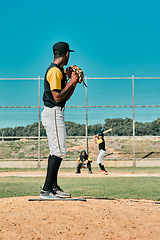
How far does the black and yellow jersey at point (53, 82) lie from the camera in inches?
199

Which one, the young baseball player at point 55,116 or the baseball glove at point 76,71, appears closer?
the young baseball player at point 55,116

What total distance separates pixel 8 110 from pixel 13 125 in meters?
0.91

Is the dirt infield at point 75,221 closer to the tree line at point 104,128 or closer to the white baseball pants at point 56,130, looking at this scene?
the white baseball pants at point 56,130

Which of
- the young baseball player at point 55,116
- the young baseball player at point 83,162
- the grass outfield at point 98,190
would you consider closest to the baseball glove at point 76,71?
the young baseball player at point 55,116

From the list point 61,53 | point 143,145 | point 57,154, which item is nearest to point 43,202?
point 57,154

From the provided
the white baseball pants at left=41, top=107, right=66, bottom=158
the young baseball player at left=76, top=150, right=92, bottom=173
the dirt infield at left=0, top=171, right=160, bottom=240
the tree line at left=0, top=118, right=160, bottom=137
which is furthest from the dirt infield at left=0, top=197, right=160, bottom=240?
the tree line at left=0, top=118, right=160, bottom=137

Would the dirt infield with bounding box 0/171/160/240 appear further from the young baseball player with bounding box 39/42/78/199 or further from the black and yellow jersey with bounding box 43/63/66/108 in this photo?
the black and yellow jersey with bounding box 43/63/66/108

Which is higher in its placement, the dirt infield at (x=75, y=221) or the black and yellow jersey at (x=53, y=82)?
the black and yellow jersey at (x=53, y=82)

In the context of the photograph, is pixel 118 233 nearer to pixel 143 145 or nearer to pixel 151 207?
pixel 151 207

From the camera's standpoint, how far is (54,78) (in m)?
5.06

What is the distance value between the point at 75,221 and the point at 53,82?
1900 mm

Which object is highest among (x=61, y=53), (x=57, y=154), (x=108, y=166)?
(x=61, y=53)

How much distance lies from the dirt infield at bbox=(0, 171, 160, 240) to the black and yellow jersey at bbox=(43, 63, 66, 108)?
1.39m

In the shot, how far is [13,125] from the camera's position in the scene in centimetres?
2009
